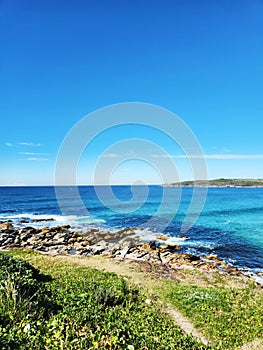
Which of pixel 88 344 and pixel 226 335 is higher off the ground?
pixel 88 344

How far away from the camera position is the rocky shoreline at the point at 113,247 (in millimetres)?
20969

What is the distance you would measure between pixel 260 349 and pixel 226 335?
3.56ft

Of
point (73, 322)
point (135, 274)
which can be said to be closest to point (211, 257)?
point (135, 274)

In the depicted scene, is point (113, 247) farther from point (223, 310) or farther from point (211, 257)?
point (223, 310)

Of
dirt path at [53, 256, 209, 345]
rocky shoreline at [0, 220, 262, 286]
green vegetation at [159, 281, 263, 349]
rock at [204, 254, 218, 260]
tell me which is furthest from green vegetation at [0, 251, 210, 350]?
rock at [204, 254, 218, 260]

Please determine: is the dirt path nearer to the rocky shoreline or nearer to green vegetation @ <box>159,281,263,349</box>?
green vegetation @ <box>159,281,263,349</box>

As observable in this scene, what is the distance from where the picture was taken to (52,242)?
2789 cm

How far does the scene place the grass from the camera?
5414 millimetres

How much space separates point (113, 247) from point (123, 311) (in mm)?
17388

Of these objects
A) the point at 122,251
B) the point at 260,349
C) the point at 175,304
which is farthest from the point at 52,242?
the point at 260,349

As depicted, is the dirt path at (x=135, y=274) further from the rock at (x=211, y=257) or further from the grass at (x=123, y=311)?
the rock at (x=211, y=257)

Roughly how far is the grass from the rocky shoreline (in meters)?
3.10

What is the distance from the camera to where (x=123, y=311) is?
9.52 m

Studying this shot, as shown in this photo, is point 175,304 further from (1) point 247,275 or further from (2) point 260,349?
(1) point 247,275
